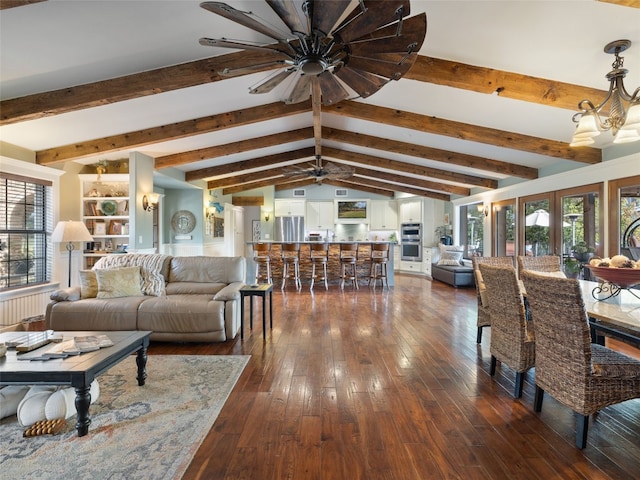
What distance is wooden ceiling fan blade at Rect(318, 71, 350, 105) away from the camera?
274cm

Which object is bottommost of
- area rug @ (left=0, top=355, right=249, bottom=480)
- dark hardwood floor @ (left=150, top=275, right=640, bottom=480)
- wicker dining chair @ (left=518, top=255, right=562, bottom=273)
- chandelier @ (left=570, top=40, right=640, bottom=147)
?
dark hardwood floor @ (left=150, top=275, right=640, bottom=480)

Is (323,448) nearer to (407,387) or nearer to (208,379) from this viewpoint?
(407,387)

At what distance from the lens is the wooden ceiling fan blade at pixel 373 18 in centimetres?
190

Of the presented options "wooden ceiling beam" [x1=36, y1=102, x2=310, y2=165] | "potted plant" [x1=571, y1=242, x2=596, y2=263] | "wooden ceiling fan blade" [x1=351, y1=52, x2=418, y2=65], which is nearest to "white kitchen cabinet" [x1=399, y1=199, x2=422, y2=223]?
"potted plant" [x1=571, y1=242, x2=596, y2=263]

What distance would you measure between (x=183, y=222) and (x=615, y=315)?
8.49 metres

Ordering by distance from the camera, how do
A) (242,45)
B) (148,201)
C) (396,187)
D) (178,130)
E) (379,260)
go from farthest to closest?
(396,187), (379,260), (148,201), (178,130), (242,45)

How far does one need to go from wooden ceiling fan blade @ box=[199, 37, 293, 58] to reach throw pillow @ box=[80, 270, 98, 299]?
3236 millimetres

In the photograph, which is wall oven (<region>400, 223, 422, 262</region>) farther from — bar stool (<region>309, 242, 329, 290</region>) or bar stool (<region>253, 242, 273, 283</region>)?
bar stool (<region>253, 242, 273, 283</region>)

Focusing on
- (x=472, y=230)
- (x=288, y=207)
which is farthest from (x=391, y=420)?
(x=288, y=207)

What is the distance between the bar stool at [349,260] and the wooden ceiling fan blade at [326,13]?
5.60 metres

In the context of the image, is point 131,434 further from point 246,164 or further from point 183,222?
point 183,222

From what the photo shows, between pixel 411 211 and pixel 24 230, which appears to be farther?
pixel 411 211

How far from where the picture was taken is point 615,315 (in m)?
2.05

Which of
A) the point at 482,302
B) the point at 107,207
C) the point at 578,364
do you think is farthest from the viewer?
the point at 107,207
